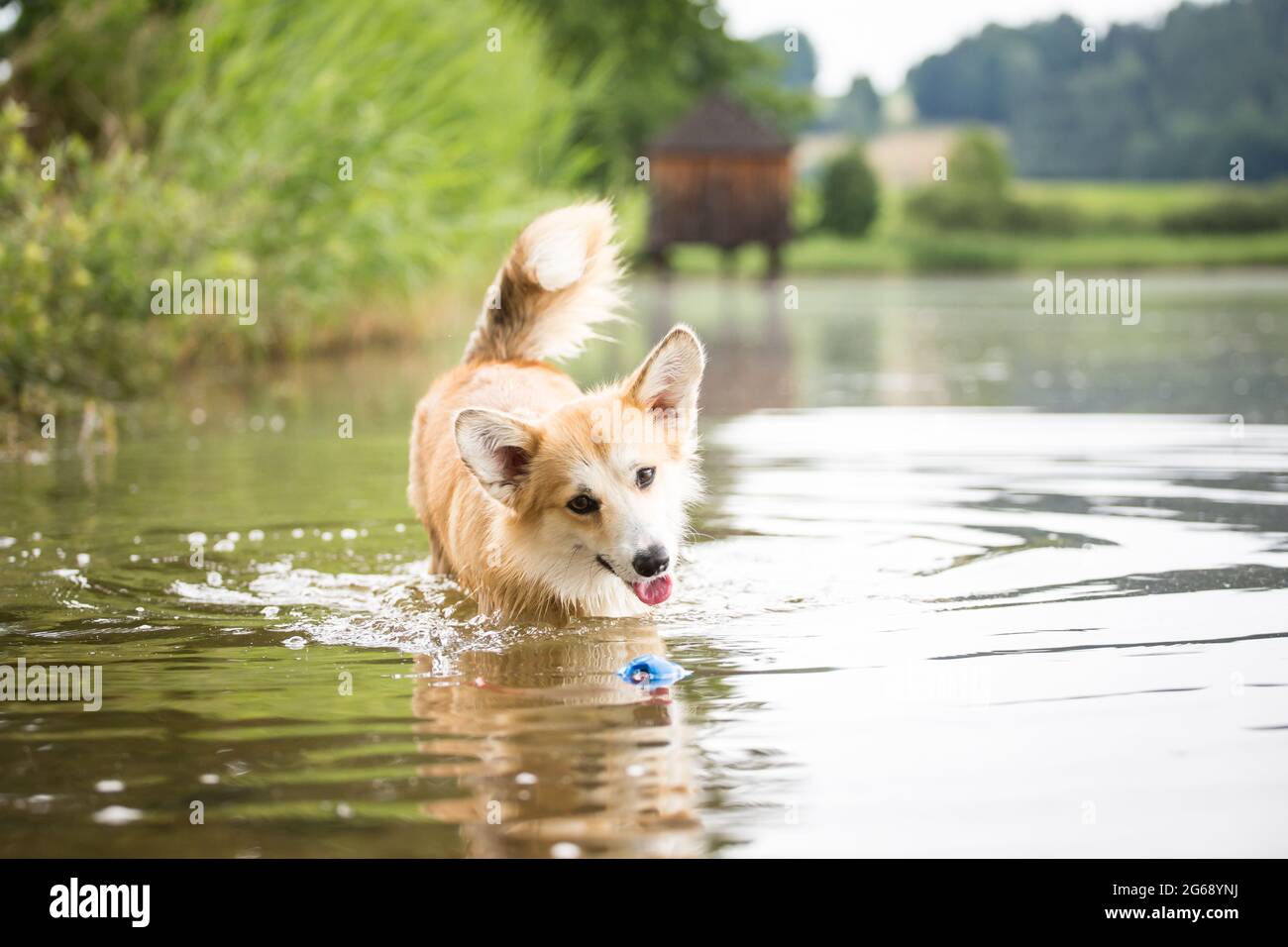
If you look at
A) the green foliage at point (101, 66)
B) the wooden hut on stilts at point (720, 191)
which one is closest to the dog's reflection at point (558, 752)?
the green foliage at point (101, 66)

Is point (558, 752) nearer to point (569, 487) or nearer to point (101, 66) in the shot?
point (569, 487)

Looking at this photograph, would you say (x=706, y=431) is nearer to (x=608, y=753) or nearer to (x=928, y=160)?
(x=608, y=753)

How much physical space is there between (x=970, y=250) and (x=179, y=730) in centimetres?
4865

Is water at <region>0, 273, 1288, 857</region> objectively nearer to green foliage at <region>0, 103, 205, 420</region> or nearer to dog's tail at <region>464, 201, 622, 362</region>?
green foliage at <region>0, 103, 205, 420</region>

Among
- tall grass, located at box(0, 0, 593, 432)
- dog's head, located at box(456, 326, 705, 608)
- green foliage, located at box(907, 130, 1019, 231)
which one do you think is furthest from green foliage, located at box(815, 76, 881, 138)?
dog's head, located at box(456, 326, 705, 608)

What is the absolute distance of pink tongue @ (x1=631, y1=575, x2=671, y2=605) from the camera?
4887 millimetres

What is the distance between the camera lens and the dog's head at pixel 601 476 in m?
4.76

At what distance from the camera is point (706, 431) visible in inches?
411

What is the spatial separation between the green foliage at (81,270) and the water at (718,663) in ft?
2.14

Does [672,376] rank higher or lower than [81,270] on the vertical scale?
lower

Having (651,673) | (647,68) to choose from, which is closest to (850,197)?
(647,68)

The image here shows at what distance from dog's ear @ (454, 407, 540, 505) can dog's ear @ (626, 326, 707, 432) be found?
0.37 metres

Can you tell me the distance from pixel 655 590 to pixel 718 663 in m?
0.48

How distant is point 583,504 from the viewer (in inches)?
191
